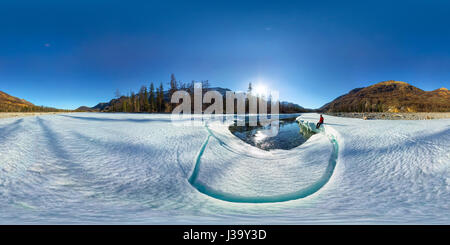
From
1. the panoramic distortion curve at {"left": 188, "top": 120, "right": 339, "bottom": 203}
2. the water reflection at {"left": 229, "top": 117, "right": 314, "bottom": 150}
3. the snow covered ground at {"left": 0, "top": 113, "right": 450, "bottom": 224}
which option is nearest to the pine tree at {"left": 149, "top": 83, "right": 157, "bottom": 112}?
the water reflection at {"left": 229, "top": 117, "right": 314, "bottom": 150}

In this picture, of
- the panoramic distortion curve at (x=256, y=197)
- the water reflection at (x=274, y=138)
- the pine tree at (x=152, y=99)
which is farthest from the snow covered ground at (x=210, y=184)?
the pine tree at (x=152, y=99)

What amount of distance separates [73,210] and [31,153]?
2875 millimetres

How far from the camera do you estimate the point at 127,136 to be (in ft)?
18.7

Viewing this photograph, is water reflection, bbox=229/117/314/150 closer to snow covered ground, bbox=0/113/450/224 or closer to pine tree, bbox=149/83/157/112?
snow covered ground, bbox=0/113/450/224

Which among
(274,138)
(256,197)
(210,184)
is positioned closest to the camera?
(256,197)

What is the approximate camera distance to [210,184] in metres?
3.38

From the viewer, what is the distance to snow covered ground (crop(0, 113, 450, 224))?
1977mm

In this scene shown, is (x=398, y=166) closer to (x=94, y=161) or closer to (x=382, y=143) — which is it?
(x=382, y=143)

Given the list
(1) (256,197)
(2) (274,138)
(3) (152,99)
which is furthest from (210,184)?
(3) (152,99)

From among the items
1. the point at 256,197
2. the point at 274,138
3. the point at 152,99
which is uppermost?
the point at 152,99

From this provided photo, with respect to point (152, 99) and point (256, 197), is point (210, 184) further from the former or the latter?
point (152, 99)

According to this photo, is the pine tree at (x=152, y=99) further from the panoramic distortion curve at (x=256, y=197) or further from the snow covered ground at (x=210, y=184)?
the panoramic distortion curve at (x=256, y=197)

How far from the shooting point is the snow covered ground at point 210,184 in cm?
198
